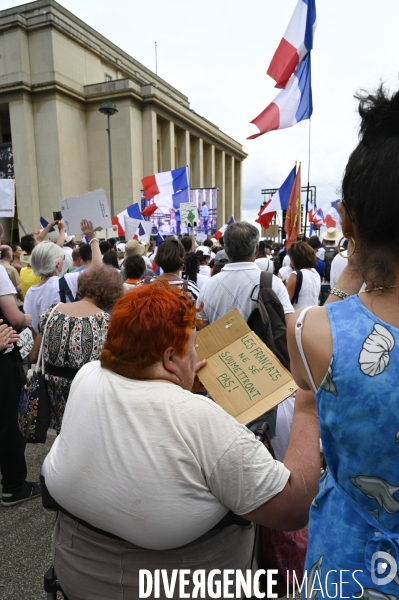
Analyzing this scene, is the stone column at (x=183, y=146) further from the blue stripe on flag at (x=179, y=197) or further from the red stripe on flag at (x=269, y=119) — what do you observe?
the red stripe on flag at (x=269, y=119)

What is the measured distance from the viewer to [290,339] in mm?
1077

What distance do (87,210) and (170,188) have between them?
27.0 ft

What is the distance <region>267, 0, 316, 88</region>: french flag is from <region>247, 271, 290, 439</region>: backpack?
3958 mm

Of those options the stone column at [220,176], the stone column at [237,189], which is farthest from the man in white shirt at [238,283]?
the stone column at [237,189]

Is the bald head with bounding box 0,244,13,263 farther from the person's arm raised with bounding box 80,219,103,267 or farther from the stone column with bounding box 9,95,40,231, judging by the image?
the stone column with bounding box 9,95,40,231

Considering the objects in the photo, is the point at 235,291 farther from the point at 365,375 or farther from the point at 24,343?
A: the point at 365,375

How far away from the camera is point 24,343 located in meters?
3.18

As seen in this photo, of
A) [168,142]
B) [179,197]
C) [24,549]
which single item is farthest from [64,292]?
[168,142]

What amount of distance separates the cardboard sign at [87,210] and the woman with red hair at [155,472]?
4436mm

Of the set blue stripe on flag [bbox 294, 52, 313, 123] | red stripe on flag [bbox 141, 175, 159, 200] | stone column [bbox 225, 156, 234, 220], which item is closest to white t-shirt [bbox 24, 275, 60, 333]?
blue stripe on flag [bbox 294, 52, 313, 123]

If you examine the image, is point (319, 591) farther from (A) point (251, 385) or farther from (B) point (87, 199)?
(B) point (87, 199)

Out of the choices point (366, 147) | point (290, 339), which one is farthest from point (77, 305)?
point (366, 147)

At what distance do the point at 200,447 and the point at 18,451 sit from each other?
2.54m

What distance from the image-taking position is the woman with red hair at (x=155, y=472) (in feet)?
4.21
